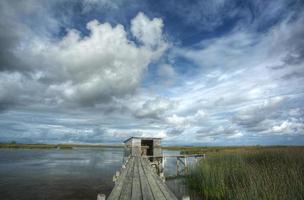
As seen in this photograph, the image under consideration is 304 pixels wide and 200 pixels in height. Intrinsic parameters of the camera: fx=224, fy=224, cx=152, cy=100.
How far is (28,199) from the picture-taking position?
1670 cm

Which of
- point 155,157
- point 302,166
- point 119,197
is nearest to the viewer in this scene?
point 119,197

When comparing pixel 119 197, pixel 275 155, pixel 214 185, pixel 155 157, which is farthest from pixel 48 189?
pixel 275 155

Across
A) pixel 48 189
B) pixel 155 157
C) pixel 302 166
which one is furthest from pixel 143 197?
pixel 155 157

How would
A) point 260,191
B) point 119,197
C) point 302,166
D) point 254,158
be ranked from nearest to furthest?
point 119,197 → point 260,191 → point 302,166 → point 254,158

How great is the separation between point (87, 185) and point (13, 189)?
622cm

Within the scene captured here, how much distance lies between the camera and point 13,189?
19266 millimetres

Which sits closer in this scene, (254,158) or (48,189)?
(254,158)

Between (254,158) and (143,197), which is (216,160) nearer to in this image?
(254,158)

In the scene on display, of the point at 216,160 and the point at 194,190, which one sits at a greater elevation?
the point at 216,160

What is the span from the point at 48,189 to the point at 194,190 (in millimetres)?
12818

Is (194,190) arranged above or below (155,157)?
below

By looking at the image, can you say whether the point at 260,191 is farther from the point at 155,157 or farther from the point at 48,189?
the point at 155,157

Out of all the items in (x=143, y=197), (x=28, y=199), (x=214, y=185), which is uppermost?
(x=143, y=197)

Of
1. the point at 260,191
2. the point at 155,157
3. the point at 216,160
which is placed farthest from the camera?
the point at 155,157
